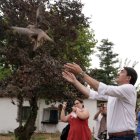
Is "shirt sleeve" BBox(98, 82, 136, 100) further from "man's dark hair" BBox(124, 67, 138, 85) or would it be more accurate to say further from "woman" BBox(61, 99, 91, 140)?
"woman" BBox(61, 99, 91, 140)

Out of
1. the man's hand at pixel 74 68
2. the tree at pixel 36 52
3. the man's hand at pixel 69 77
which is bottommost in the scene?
the man's hand at pixel 69 77

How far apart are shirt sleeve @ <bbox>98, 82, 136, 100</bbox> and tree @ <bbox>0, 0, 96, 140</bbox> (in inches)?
686

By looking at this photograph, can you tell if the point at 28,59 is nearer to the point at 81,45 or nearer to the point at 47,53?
the point at 47,53

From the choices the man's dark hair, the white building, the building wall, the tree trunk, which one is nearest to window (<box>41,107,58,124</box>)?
the white building

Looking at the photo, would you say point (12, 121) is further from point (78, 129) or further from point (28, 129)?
point (78, 129)

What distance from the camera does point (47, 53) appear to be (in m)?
25.3

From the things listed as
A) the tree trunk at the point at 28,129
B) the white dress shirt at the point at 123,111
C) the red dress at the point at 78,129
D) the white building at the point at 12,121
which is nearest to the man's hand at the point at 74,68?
the white dress shirt at the point at 123,111

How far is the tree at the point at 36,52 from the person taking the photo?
2405 centimetres

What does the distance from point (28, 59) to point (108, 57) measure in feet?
129

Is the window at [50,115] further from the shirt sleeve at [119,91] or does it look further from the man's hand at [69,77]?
the man's hand at [69,77]

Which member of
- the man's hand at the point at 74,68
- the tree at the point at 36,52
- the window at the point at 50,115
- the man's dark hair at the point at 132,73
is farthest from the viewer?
the window at the point at 50,115

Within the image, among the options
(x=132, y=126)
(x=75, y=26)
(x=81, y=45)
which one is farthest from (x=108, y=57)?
(x=132, y=126)

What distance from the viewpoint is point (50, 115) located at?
128 ft

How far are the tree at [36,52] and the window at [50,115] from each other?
10.9 meters
